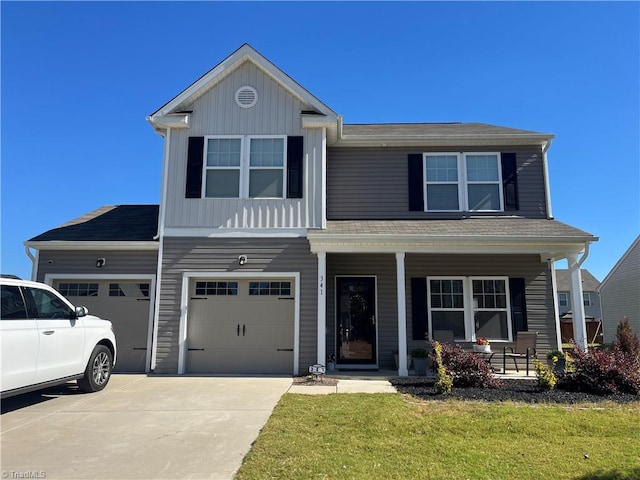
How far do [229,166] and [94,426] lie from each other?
6.43m

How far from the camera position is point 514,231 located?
991 centimetres

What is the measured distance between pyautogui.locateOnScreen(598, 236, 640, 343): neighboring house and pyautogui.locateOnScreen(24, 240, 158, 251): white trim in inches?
839

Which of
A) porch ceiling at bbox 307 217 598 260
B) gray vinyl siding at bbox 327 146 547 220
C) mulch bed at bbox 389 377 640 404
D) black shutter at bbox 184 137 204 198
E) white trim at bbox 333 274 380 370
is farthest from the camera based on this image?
gray vinyl siding at bbox 327 146 547 220

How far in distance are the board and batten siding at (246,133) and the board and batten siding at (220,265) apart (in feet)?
1.39

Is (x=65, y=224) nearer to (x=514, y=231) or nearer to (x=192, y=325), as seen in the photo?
(x=192, y=325)

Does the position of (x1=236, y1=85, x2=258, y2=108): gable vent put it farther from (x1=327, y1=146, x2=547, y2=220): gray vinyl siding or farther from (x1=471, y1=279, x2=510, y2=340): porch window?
(x1=471, y1=279, x2=510, y2=340): porch window

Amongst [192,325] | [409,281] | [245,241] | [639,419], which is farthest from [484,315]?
[192,325]

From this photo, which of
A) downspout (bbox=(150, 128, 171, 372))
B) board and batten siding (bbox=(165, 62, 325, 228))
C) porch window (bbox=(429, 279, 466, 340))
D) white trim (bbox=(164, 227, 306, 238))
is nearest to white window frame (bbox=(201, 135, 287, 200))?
board and batten siding (bbox=(165, 62, 325, 228))

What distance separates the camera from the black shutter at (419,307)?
35.1 feet

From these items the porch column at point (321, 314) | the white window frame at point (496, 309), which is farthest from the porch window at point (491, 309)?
the porch column at point (321, 314)

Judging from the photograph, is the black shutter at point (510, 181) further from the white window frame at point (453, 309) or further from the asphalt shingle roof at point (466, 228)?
the white window frame at point (453, 309)

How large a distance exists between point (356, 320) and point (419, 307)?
1.57 m

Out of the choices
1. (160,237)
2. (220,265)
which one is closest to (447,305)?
(220,265)

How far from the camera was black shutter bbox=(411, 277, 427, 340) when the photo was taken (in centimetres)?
1071
